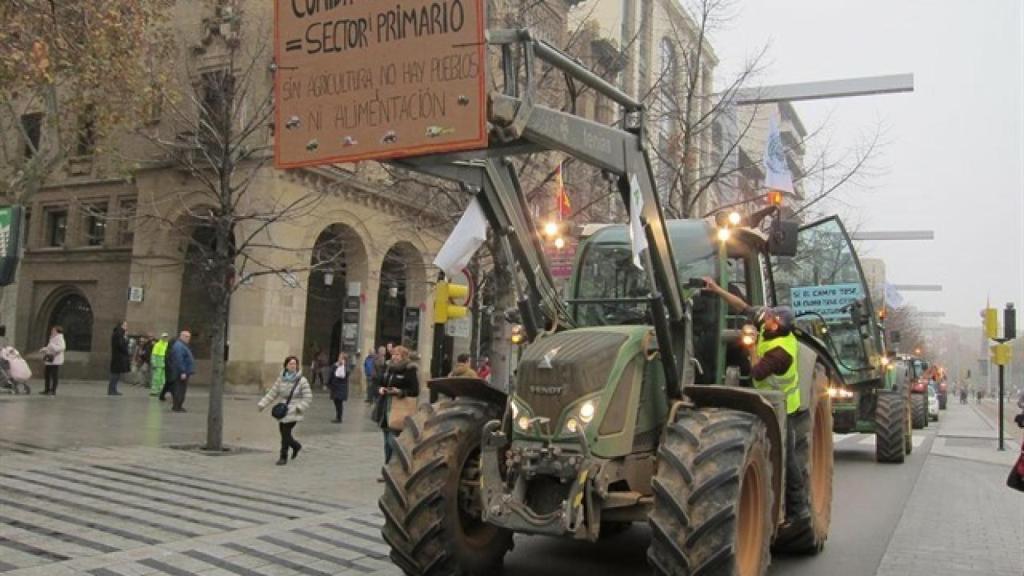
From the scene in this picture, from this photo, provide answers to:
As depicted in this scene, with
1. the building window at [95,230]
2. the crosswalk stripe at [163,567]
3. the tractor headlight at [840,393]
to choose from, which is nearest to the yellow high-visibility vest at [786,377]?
the crosswalk stripe at [163,567]

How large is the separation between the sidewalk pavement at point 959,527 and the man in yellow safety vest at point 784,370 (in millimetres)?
936

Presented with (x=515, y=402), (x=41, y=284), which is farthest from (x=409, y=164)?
(x=41, y=284)

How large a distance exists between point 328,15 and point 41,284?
31.2 meters

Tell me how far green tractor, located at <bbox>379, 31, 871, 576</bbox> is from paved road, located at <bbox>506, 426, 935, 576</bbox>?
2.44ft

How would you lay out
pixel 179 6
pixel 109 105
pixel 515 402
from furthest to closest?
pixel 179 6, pixel 109 105, pixel 515 402

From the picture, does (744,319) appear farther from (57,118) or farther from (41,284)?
(41,284)

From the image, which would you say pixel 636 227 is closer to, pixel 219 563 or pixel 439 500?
pixel 439 500

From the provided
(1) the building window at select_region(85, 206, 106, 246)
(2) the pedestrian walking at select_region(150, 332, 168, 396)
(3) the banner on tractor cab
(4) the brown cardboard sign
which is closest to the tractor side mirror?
(4) the brown cardboard sign

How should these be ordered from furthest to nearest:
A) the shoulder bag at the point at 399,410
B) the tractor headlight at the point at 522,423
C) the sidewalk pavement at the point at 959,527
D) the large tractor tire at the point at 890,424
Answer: the large tractor tire at the point at 890,424, the shoulder bag at the point at 399,410, the sidewalk pavement at the point at 959,527, the tractor headlight at the point at 522,423

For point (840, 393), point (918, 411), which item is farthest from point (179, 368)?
point (918, 411)

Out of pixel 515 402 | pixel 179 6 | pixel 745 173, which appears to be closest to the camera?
pixel 515 402

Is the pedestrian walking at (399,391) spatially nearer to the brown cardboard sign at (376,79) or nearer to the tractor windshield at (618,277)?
the tractor windshield at (618,277)

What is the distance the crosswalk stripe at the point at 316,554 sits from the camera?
6.43m

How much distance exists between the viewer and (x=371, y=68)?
15.3 ft
